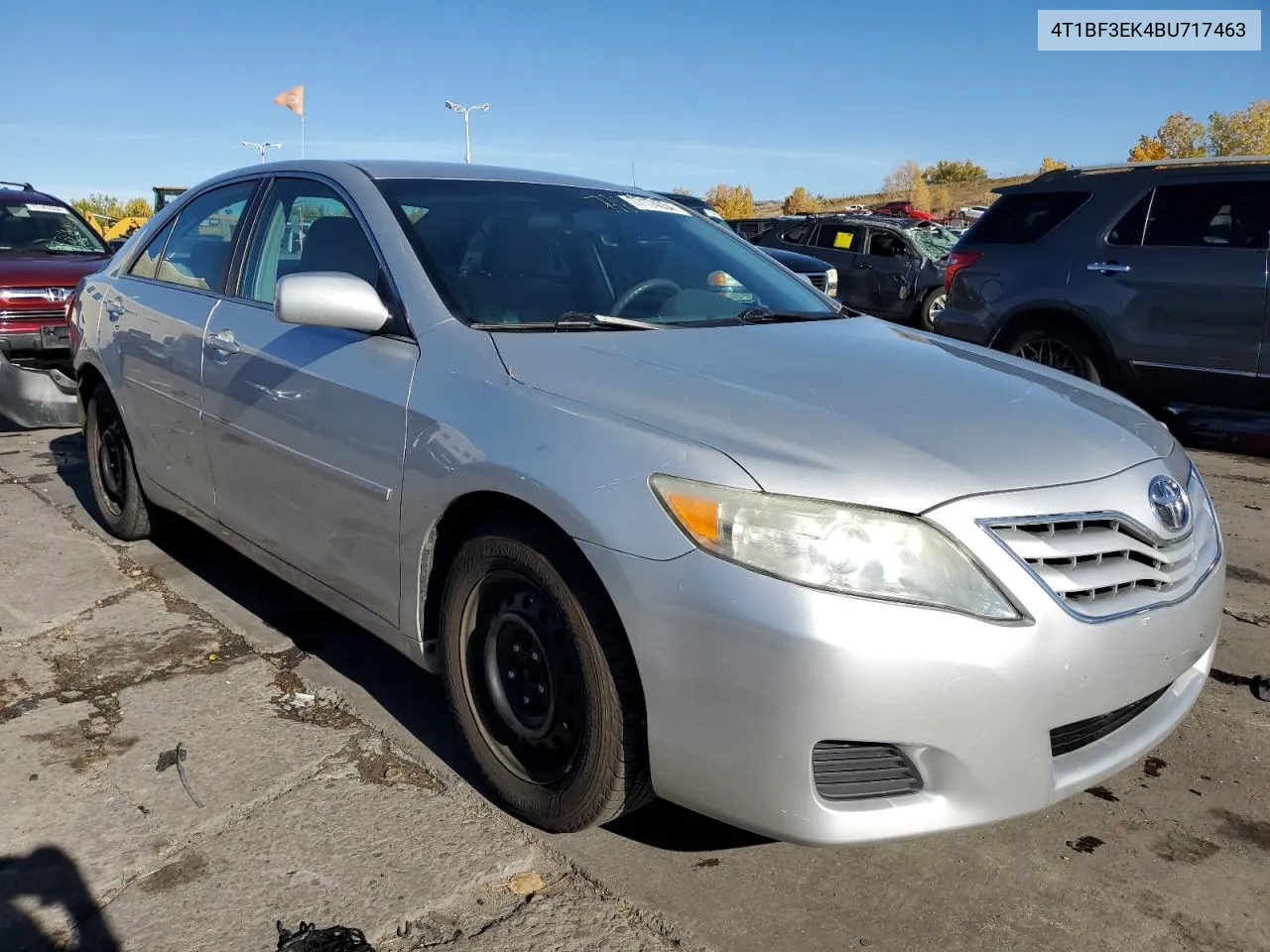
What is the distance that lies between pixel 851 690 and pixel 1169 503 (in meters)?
0.98

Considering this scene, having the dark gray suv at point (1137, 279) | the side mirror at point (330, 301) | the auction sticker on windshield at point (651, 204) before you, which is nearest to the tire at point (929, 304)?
the dark gray suv at point (1137, 279)

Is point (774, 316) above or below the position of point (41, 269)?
below

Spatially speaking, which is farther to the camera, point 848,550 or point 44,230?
point 44,230

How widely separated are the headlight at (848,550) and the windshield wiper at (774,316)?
4.31 ft

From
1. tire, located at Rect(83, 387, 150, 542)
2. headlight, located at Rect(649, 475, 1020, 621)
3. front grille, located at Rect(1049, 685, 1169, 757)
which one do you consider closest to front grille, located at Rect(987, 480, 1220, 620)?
headlight, located at Rect(649, 475, 1020, 621)

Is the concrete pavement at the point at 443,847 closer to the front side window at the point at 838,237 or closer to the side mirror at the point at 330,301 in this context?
the side mirror at the point at 330,301

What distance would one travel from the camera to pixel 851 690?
205cm

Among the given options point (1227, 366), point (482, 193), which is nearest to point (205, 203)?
point (482, 193)

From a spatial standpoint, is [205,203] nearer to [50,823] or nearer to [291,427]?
[291,427]

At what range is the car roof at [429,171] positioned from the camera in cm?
351

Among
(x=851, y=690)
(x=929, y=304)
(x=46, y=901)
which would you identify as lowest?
(x=46, y=901)

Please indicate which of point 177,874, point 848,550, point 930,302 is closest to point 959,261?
point 848,550

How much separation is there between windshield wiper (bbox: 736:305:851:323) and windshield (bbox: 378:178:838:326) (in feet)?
0.06

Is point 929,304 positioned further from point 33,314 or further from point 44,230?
point 33,314
